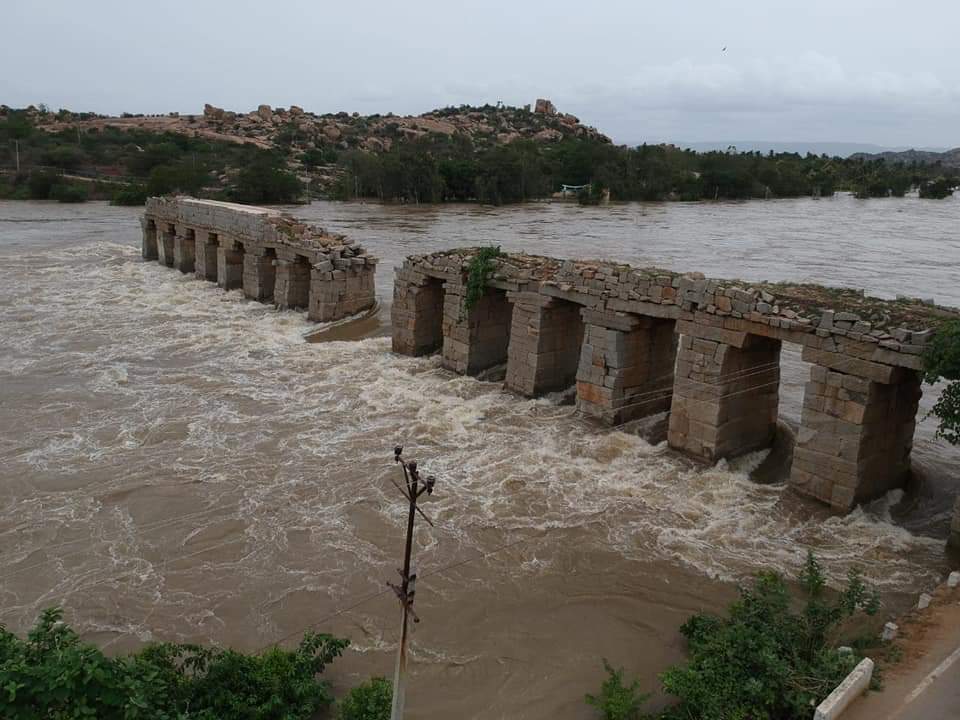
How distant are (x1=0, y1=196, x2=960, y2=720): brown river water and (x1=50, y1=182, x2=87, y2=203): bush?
3970cm

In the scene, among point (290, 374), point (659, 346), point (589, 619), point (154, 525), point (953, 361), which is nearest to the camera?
point (589, 619)

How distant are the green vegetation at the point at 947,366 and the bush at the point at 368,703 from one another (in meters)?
7.27

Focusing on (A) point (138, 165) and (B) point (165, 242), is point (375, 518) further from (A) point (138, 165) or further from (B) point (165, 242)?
(A) point (138, 165)

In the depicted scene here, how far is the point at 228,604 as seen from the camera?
9.02 meters

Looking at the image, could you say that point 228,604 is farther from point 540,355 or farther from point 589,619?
point 540,355

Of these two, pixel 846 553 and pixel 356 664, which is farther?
pixel 846 553

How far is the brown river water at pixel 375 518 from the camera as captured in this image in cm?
852

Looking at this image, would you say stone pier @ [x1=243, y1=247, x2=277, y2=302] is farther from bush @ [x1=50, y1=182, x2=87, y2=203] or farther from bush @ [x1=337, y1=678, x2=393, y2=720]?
bush @ [x1=50, y1=182, x2=87, y2=203]

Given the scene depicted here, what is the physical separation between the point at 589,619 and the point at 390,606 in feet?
7.21

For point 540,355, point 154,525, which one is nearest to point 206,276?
point 540,355

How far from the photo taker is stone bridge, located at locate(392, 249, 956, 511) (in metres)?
10.5

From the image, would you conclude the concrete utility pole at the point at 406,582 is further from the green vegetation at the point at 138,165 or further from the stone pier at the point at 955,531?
the green vegetation at the point at 138,165

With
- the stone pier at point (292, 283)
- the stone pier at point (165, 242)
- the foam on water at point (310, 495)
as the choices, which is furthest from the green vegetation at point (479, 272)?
the stone pier at point (165, 242)

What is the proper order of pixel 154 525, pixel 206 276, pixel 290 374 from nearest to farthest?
pixel 154 525 < pixel 290 374 < pixel 206 276
